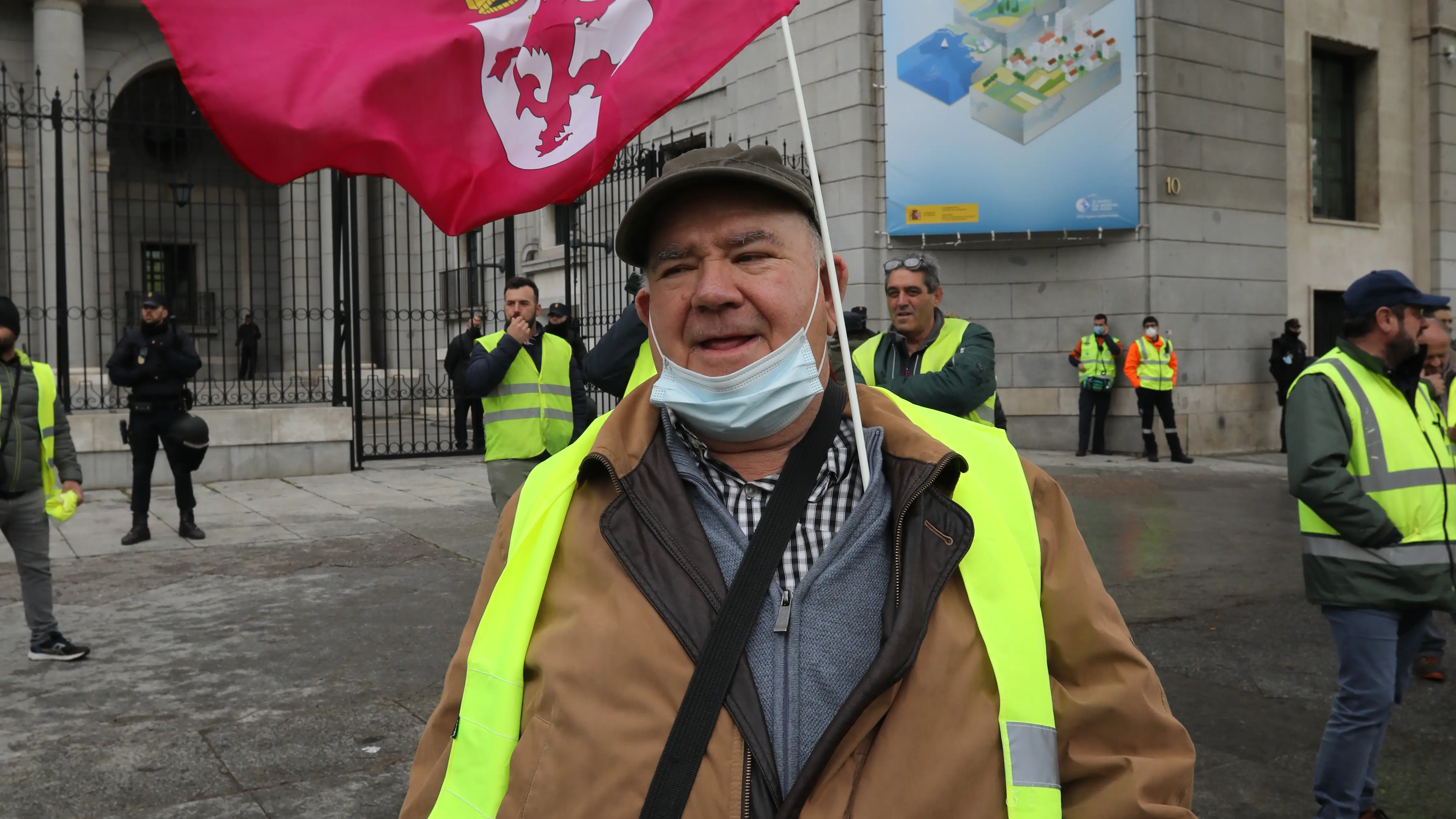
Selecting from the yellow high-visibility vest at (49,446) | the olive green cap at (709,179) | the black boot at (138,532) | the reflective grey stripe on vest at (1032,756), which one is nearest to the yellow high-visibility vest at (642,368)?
the olive green cap at (709,179)

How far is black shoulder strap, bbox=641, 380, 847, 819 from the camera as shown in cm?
167

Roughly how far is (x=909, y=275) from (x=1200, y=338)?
1187 centimetres

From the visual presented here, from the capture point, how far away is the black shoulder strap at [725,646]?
167 cm

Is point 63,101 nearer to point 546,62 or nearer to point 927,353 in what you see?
point 927,353

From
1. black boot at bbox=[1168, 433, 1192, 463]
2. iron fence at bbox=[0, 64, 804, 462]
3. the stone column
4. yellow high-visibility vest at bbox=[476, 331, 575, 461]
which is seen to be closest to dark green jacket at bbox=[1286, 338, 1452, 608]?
yellow high-visibility vest at bbox=[476, 331, 575, 461]

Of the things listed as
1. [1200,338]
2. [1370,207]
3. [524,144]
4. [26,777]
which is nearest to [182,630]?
[26,777]

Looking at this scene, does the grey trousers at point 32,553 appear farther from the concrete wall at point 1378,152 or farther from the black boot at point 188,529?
the concrete wall at point 1378,152

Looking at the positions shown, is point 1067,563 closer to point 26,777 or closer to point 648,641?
point 648,641

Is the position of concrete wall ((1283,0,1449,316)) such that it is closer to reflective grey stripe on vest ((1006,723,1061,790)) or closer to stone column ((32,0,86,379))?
reflective grey stripe on vest ((1006,723,1061,790))

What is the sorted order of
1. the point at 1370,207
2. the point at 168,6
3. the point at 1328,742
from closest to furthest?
the point at 168,6 → the point at 1328,742 → the point at 1370,207

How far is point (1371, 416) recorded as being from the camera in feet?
13.5

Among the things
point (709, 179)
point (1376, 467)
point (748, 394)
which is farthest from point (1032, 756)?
point (1376, 467)

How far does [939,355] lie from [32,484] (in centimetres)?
487

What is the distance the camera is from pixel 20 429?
243 inches
